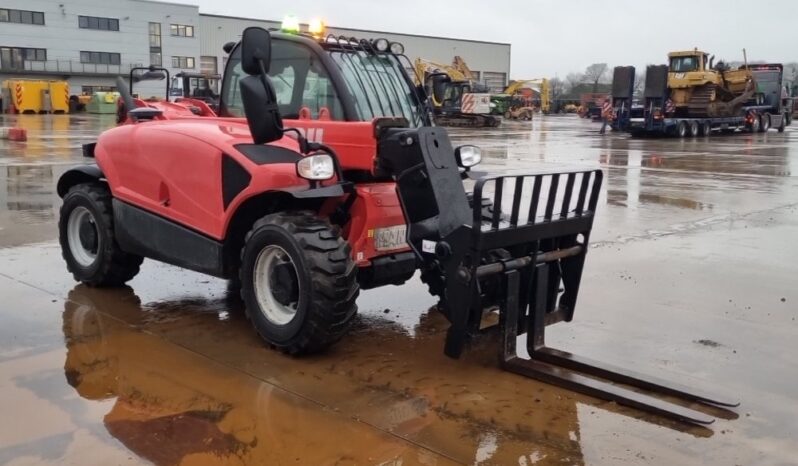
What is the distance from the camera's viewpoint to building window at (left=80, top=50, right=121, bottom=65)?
63.2 meters

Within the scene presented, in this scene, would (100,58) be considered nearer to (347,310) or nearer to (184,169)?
(184,169)

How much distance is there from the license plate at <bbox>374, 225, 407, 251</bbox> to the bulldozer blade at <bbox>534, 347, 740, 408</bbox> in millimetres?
1098

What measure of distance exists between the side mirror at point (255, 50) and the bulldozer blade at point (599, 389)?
7.46 feet

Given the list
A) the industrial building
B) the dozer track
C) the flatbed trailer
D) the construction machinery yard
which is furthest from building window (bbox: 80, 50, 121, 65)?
the construction machinery yard

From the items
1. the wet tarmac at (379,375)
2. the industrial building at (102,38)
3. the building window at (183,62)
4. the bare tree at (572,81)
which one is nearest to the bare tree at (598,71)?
the bare tree at (572,81)

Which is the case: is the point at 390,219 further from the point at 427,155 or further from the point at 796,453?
the point at 796,453

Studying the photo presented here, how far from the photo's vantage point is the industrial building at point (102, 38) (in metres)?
60.0

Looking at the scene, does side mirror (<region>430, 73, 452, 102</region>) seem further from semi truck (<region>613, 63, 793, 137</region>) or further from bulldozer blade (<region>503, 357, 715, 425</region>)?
semi truck (<region>613, 63, 793, 137</region>)

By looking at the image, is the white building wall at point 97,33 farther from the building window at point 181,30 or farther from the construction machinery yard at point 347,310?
the construction machinery yard at point 347,310

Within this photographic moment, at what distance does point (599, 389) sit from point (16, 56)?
65.7 meters

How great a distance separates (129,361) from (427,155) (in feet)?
7.17

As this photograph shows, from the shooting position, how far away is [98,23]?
63.9 metres

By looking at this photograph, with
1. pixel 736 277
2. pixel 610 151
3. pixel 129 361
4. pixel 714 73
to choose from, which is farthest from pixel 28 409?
pixel 714 73

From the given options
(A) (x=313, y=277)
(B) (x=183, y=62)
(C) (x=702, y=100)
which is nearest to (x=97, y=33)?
(B) (x=183, y=62)
